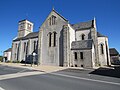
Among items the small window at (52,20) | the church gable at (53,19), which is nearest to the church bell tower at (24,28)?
the church gable at (53,19)

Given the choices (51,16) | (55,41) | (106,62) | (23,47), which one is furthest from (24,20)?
(106,62)

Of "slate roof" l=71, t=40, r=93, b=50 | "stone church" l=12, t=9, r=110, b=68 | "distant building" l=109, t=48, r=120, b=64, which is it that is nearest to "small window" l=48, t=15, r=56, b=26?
"stone church" l=12, t=9, r=110, b=68

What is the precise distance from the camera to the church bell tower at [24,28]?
47344 mm

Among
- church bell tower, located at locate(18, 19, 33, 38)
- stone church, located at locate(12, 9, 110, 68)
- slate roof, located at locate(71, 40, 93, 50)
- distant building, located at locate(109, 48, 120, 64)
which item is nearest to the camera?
slate roof, located at locate(71, 40, 93, 50)

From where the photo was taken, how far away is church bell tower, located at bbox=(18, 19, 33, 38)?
155ft

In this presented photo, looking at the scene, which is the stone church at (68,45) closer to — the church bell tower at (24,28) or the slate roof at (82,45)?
the slate roof at (82,45)

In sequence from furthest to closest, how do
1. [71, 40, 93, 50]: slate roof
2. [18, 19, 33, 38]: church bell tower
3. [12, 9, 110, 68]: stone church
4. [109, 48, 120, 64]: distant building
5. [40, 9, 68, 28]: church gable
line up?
[18, 19, 33, 38]: church bell tower → [109, 48, 120, 64]: distant building → [40, 9, 68, 28]: church gable → [12, 9, 110, 68]: stone church → [71, 40, 93, 50]: slate roof

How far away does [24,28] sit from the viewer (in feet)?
155

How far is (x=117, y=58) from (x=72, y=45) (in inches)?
1009

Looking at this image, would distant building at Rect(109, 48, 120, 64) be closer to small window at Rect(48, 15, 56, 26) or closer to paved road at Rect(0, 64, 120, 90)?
small window at Rect(48, 15, 56, 26)

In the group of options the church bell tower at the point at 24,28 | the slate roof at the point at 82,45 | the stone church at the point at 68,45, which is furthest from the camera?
the church bell tower at the point at 24,28

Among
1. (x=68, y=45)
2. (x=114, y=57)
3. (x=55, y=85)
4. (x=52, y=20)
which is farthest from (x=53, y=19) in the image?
(x=114, y=57)

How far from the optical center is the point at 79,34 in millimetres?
32656

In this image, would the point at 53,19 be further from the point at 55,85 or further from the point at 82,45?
the point at 55,85
